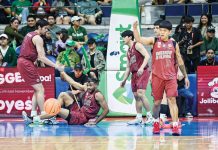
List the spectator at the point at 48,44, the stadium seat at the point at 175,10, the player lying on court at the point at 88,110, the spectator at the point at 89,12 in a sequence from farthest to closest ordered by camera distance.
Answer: the spectator at the point at 89,12 < the stadium seat at the point at 175,10 < the spectator at the point at 48,44 < the player lying on court at the point at 88,110

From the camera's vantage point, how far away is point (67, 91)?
18578 mm

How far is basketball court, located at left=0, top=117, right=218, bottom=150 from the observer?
1373cm

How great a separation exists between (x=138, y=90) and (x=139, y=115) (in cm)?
60

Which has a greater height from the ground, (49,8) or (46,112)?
(49,8)

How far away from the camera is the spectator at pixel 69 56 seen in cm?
2017

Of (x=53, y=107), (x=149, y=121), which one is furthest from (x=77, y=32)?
(x=149, y=121)

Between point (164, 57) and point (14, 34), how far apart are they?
7169 mm

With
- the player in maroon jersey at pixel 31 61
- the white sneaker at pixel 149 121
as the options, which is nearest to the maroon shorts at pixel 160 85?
the white sneaker at pixel 149 121

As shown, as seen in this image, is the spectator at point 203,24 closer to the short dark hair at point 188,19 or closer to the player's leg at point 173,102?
the short dark hair at point 188,19

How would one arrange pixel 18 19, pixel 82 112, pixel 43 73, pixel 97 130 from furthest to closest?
pixel 18 19 < pixel 43 73 < pixel 82 112 < pixel 97 130

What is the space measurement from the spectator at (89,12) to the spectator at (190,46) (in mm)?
3584

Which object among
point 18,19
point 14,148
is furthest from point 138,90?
point 18,19

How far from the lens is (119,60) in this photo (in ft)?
64.6

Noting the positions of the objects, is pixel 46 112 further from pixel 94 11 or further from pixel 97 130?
pixel 94 11
